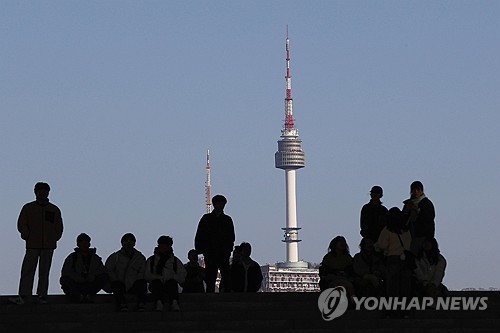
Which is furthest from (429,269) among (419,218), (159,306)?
(159,306)

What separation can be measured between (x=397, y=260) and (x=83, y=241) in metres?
4.47

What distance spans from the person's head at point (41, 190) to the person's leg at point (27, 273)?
31.3 inches

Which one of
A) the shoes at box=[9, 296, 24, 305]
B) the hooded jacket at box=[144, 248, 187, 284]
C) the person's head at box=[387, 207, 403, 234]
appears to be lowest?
the shoes at box=[9, 296, 24, 305]

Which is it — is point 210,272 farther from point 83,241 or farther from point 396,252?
point 396,252

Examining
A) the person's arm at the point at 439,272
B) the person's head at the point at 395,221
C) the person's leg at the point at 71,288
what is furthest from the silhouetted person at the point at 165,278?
the person's arm at the point at 439,272

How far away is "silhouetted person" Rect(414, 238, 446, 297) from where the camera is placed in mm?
20578

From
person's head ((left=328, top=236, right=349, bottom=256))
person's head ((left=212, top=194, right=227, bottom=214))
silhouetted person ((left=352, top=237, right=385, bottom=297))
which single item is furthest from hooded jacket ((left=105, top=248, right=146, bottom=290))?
silhouetted person ((left=352, top=237, right=385, bottom=297))

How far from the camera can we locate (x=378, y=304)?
2045 cm

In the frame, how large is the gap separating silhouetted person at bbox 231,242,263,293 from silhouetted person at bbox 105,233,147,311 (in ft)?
8.37

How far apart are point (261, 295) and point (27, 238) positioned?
3.47 m

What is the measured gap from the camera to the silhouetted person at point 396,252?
797 inches

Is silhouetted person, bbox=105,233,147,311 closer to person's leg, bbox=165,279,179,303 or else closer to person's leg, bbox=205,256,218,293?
person's leg, bbox=165,279,179,303

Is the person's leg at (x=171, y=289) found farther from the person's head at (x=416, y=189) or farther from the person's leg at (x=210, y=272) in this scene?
the person's head at (x=416, y=189)

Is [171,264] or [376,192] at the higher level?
[376,192]
